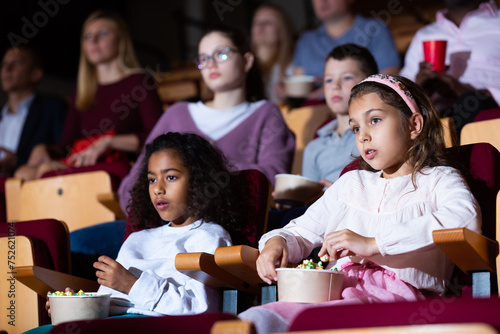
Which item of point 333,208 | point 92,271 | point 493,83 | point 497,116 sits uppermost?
point 493,83

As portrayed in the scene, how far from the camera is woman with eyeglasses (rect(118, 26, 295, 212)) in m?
2.35

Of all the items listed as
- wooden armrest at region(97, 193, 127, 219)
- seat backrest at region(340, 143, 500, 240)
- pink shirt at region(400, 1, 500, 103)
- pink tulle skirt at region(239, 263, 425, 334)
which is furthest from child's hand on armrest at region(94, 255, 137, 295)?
pink shirt at region(400, 1, 500, 103)

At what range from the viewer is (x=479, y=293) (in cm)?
134

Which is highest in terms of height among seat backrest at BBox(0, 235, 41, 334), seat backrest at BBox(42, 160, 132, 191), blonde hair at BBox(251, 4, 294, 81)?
blonde hair at BBox(251, 4, 294, 81)

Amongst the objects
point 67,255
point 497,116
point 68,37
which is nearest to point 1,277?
point 67,255

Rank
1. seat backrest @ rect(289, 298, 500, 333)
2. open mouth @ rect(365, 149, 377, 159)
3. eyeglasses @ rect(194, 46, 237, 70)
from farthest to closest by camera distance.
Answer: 1. eyeglasses @ rect(194, 46, 237, 70)
2. open mouth @ rect(365, 149, 377, 159)
3. seat backrest @ rect(289, 298, 500, 333)

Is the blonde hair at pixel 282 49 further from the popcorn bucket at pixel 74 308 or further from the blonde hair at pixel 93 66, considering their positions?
the popcorn bucket at pixel 74 308

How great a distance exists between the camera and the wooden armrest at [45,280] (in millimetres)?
1621

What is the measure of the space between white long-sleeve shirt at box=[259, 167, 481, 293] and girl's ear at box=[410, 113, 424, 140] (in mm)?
103

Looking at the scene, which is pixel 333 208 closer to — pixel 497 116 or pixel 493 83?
pixel 497 116

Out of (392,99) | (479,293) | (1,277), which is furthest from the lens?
(1,277)

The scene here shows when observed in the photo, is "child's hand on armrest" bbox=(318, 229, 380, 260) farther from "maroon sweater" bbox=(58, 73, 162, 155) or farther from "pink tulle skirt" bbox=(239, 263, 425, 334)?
"maroon sweater" bbox=(58, 73, 162, 155)

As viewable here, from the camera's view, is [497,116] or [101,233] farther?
[101,233]

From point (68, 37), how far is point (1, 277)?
412 centimetres
